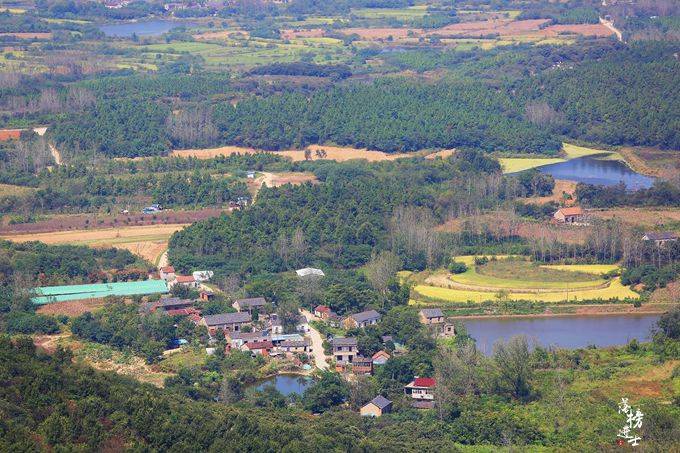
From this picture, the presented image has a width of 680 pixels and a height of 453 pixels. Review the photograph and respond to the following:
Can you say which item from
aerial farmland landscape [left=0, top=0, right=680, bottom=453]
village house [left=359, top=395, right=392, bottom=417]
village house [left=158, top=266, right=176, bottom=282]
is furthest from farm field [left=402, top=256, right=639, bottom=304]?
village house [left=359, top=395, right=392, bottom=417]

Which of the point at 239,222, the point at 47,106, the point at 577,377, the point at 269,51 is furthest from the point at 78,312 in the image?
the point at 269,51

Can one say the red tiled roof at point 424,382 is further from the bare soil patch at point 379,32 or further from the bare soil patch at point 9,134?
the bare soil patch at point 379,32

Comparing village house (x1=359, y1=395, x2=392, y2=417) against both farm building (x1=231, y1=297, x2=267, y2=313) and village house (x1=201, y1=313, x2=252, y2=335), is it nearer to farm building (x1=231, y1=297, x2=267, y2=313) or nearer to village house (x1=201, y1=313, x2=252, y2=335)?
village house (x1=201, y1=313, x2=252, y2=335)

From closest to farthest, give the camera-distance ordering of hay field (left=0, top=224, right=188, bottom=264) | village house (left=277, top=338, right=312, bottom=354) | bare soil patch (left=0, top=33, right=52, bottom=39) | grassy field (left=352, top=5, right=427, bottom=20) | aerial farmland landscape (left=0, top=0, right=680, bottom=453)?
1. aerial farmland landscape (left=0, top=0, right=680, bottom=453)
2. village house (left=277, top=338, right=312, bottom=354)
3. hay field (left=0, top=224, right=188, bottom=264)
4. bare soil patch (left=0, top=33, right=52, bottom=39)
5. grassy field (left=352, top=5, right=427, bottom=20)

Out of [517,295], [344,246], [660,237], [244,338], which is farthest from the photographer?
[344,246]

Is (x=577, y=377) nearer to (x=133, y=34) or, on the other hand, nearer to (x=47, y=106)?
(x=47, y=106)

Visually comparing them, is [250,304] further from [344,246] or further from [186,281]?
[344,246]

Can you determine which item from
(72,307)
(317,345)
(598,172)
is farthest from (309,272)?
(598,172)
